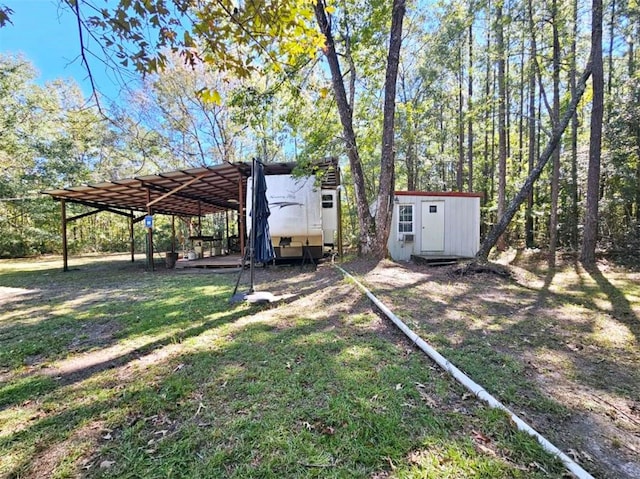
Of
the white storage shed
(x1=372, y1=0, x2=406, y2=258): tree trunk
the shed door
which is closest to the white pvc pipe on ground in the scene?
(x1=372, y1=0, x2=406, y2=258): tree trunk

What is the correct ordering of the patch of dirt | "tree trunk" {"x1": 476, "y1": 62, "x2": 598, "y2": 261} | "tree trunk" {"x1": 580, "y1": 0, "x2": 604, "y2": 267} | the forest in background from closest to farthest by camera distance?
the patch of dirt, "tree trunk" {"x1": 476, "y1": 62, "x2": 598, "y2": 261}, "tree trunk" {"x1": 580, "y1": 0, "x2": 604, "y2": 267}, the forest in background

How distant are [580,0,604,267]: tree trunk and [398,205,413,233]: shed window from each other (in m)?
4.84

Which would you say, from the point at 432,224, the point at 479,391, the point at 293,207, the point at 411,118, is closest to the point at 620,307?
the point at 479,391

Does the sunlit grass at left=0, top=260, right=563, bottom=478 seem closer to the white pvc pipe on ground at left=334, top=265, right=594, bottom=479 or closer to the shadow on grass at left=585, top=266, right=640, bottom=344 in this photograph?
the white pvc pipe on ground at left=334, top=265, right=594, bottom=479

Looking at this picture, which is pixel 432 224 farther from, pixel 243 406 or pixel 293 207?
pixel 243 406

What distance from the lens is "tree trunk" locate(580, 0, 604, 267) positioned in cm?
732

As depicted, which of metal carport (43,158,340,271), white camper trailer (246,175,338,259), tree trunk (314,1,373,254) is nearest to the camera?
tree trunk (314,1,373,254)

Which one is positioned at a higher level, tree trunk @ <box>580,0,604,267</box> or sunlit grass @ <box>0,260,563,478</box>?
tree trunk @ <box>580,0,604,267</box>

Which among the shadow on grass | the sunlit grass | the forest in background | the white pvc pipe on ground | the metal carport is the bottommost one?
the shadow on grass

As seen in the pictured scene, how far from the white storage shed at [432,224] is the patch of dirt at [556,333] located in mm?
2957

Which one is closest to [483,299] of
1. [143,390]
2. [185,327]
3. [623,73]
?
[185,327]

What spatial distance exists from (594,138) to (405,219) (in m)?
5.48

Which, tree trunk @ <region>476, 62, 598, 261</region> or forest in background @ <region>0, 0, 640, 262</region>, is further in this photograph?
forest in background @ <region>0, 0, 640, 262</region>

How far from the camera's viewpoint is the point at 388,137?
743cm
